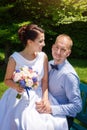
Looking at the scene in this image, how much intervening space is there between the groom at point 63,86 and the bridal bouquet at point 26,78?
227 millimetres

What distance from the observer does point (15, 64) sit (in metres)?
4.95

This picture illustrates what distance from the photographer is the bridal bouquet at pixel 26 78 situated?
15.3ft

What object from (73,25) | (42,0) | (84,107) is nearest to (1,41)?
(42,0)

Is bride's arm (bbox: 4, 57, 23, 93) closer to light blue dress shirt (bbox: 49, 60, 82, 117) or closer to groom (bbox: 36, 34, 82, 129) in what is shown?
groom (bbox: 36, 34, 82, 129)

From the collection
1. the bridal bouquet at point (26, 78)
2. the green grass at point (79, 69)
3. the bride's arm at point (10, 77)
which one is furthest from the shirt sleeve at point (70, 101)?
the green grass at point (79, 69)

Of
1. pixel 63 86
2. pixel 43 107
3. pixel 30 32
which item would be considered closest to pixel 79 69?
pixel 30 32

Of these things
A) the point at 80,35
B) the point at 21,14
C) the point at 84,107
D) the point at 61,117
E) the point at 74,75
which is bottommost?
the point at 80,35

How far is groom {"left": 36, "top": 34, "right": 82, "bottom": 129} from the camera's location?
4633mm

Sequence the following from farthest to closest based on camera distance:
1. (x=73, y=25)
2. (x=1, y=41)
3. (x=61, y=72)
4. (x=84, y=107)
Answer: (x=73, y=25) → (x=1, y=41) → (x=84, y=107) → (x=61, y=72)

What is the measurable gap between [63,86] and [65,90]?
5cm

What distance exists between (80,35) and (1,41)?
290 centimetres

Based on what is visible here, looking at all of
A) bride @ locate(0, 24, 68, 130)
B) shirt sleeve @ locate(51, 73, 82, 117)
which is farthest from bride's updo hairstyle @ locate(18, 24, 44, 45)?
shirt sleeve @ locate(51, 73, 82, 117)

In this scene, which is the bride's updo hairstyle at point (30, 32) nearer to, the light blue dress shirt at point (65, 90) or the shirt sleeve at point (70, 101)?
the light blue dress shirt at point (65, 90)

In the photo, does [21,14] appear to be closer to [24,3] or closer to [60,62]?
[24,3]
